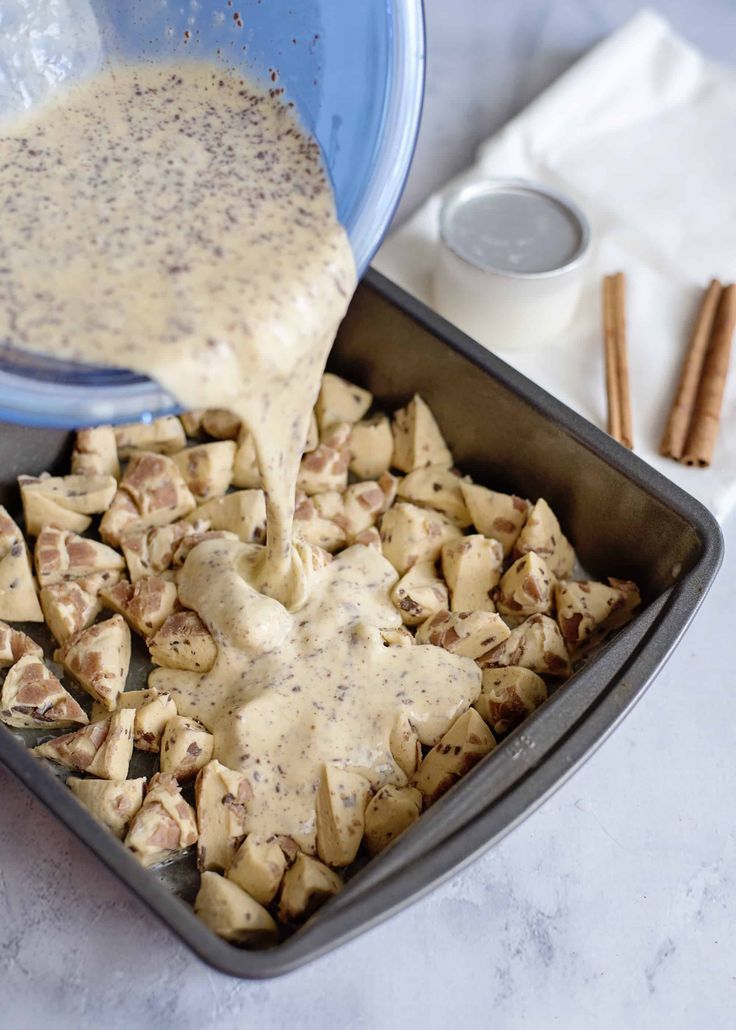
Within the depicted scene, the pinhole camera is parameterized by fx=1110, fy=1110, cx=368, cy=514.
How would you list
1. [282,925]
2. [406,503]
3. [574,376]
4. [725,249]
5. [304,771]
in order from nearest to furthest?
1. [282,925]
2. [304,771]
3. [406,503]
4. [574,376]
5. [725,249]

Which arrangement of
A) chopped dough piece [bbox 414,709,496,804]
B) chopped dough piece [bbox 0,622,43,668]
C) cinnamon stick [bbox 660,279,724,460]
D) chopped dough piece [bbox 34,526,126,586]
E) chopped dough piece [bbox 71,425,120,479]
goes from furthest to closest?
cinnamon stick [bbox 660,279,724,460] → chopped dough piece [bbox 71,425,120,479] → chopped dough piece [bbox 34,526,126,586] → chopped dough piece [bbox 0,622,43,668] → chopped dough piece [bbox 414,709,496,804]

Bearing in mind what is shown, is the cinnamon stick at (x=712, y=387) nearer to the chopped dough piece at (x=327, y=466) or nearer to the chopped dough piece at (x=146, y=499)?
the chopped dough piece at (x=327, y=466)

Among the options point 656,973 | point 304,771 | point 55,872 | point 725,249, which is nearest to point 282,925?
point 304,771

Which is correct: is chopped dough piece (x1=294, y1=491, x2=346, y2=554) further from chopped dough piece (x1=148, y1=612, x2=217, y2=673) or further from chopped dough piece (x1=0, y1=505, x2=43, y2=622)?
chopped dough piece (x1=0, y1=505, x2=43, y2=622)

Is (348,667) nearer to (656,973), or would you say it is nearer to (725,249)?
(656,973)

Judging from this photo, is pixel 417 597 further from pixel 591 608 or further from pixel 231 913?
pixel 231 913

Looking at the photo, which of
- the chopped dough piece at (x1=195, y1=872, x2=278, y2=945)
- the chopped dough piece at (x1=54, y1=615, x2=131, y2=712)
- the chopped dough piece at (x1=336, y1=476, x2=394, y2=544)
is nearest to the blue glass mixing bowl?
the chopped dough piece at (x1=336, y1=476, x2=394, y2=544)

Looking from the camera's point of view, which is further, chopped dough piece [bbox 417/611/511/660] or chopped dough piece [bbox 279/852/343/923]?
chopped dough piece [bbox 417/611/511/660]
